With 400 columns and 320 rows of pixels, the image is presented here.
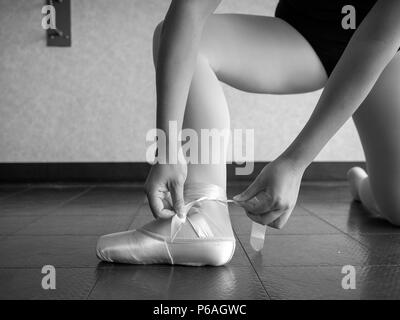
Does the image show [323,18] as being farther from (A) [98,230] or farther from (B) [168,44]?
(A) [98,230]

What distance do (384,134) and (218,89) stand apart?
50 cm

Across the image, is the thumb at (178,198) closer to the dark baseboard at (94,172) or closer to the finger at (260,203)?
the finger at (260,203)

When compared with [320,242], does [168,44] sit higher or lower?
higher

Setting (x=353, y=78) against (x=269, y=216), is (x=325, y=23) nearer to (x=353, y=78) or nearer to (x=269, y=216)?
(x=353, y=78)

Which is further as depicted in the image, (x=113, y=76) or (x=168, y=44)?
(x=113, y=76)

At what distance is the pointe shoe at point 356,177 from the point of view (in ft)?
5.09

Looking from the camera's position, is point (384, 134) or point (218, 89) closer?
point (218, 89)

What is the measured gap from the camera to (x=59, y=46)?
8.17 ft

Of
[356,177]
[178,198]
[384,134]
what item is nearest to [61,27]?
[356,177]

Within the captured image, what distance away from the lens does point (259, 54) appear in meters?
0.99

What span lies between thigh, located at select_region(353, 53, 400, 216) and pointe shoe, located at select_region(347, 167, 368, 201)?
31 cm

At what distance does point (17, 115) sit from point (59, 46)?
1.47 feet
